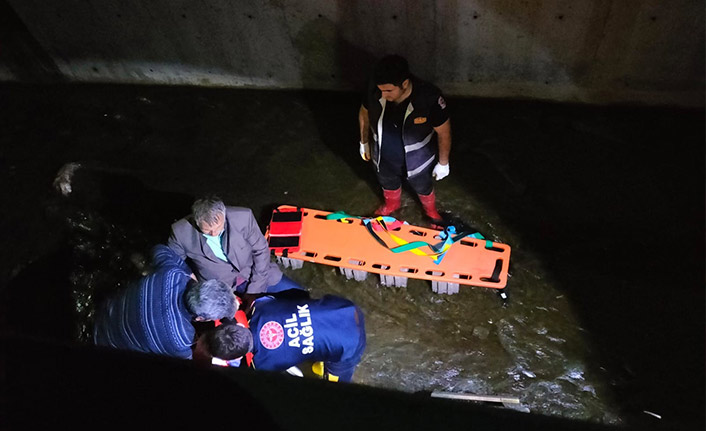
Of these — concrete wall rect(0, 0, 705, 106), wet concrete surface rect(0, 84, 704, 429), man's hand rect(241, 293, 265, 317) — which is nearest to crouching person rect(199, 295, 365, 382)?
man's hand rect(241, 293, 265, 317)

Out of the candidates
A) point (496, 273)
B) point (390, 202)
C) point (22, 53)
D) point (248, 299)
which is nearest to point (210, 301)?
point (248, 299)

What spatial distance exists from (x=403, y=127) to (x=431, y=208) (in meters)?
1.02

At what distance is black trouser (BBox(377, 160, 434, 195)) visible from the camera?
4047mm

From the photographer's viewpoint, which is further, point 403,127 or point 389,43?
point 389,43

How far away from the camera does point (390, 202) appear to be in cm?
451

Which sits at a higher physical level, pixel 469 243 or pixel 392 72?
pixel 392 72

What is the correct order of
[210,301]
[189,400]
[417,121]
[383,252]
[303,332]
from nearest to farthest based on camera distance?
[189,400], [210,301], [303,332], [417,121], [383,252]

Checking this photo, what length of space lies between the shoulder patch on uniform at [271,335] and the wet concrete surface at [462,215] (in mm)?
1047

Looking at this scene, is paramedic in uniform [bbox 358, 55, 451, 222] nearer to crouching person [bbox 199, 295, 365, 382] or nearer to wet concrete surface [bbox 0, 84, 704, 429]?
wet concrete surface [bbox 0, 84, 704, 429]

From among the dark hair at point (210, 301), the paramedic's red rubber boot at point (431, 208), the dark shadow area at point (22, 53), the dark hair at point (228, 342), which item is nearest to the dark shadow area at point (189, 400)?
the dark hair at point (228, 342)

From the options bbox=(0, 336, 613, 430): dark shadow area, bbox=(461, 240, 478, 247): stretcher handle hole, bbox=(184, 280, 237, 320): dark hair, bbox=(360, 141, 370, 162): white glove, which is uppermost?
bbox=(0, 336, 613, 430): dark shadow area

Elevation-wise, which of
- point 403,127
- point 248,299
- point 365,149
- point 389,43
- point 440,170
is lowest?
point 248,299

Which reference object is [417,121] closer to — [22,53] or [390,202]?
[390,202]

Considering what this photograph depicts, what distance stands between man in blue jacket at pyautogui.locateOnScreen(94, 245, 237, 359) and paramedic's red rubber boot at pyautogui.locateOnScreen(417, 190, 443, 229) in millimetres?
1914
